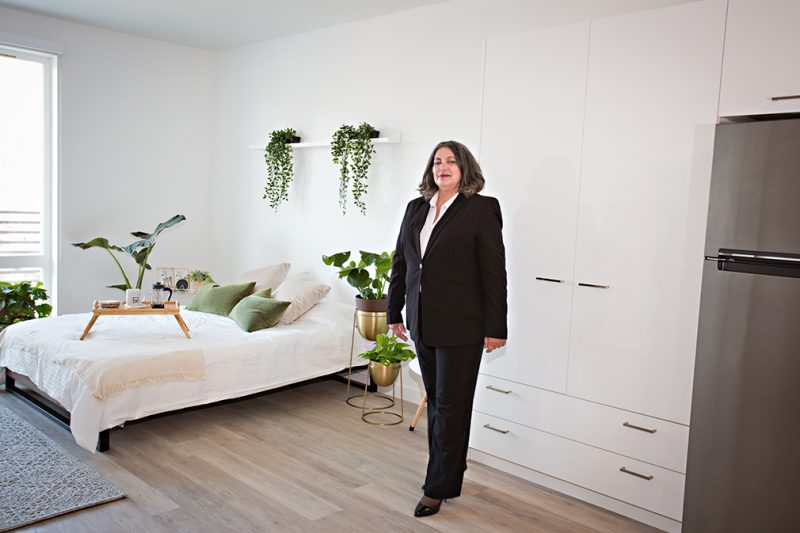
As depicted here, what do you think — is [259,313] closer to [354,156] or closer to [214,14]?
[354,156]

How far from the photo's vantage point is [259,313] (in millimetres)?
4156

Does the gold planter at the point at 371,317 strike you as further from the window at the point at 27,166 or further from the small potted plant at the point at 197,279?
the window at the point at 27,166

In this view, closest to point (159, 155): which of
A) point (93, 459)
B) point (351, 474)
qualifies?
point (93, 459)

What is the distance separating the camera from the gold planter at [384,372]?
388 cm

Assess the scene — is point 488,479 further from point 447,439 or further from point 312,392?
point 312,392

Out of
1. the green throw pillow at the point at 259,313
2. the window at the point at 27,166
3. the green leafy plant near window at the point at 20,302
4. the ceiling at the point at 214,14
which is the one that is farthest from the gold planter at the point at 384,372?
the window at the point at 27,166

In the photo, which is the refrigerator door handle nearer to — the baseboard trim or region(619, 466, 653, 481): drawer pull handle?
region(619, 466, 653, 481): drawer pull handle

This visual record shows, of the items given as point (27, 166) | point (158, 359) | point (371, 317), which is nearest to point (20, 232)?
point (27, 166)

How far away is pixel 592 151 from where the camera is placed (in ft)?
9.09

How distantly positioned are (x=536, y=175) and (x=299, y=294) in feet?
6.98

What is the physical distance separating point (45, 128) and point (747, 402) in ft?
16.9

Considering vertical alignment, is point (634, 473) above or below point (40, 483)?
above

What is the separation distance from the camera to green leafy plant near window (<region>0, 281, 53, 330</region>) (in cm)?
461

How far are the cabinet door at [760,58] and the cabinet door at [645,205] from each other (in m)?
0.05
